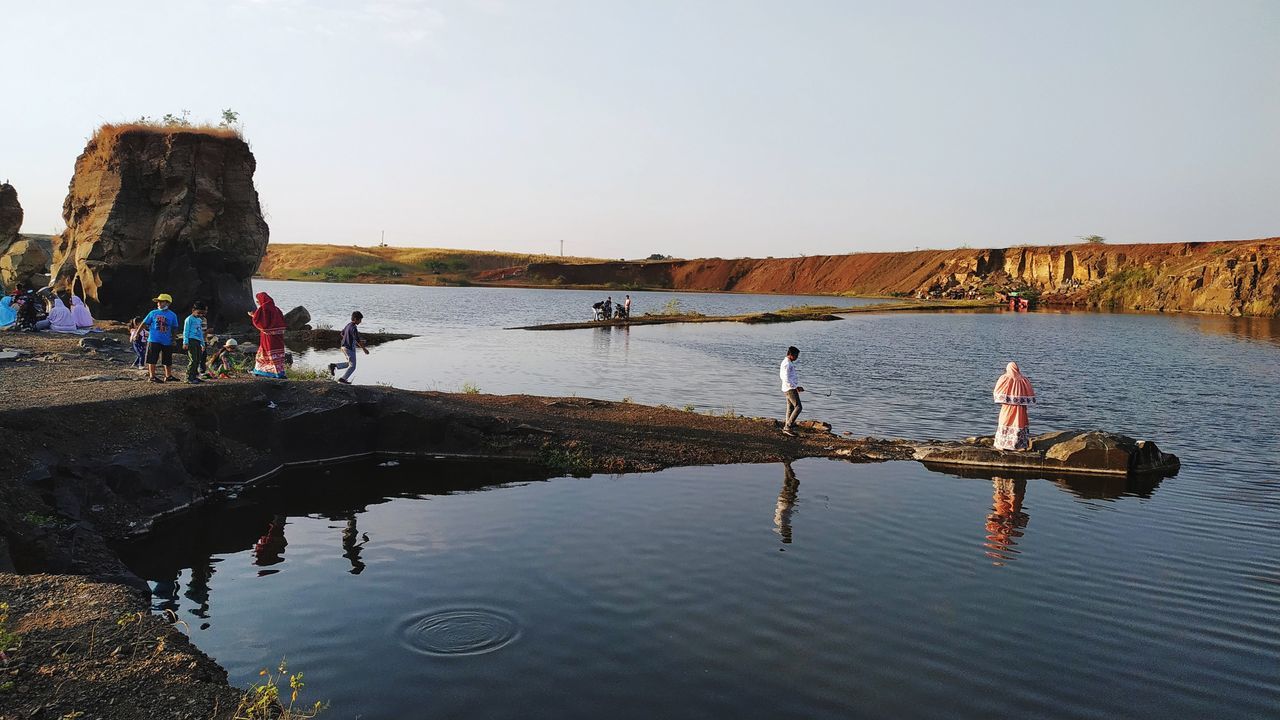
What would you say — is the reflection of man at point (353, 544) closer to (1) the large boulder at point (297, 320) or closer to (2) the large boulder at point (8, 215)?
(1) the large boulder at point (297, 320)

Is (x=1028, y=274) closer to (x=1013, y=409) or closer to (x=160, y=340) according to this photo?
(x=1013, y=409)

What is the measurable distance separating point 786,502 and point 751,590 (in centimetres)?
421

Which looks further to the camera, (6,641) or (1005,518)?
(1005,518)

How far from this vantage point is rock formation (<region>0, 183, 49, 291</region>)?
36.5 meters

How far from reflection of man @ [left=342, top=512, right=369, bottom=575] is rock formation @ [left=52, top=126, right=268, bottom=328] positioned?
89.6ft

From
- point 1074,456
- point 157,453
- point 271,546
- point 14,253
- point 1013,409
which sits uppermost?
point 14,253

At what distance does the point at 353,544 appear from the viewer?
11.4 m

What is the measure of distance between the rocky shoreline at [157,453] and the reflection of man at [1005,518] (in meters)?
2.29

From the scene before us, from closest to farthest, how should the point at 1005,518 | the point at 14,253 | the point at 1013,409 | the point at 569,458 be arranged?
1. the point at 1005,518
2. the point at 569,458
3. the point at 1013,409
4. the point at 14,253

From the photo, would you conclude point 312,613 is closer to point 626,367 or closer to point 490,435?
point 490,435

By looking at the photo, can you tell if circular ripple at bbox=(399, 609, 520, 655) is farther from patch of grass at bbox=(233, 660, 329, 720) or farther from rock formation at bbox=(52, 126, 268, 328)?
rock formation at bbox=(52, 126, 268, 328)

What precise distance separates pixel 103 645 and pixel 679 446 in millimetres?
12080

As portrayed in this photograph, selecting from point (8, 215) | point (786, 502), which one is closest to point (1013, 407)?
point (786, 502)

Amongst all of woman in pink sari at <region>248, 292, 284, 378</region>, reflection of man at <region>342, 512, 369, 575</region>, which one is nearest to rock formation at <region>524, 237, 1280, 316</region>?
woman in pink sari at <region>248, 292, 284, 378</region>
